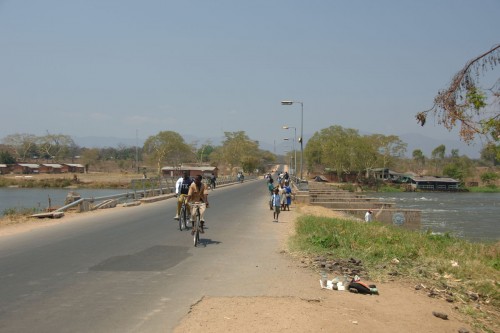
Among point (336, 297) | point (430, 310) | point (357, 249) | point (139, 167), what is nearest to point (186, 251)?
point (357, 249)

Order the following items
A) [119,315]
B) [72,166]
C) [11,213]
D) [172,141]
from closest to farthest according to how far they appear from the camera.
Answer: [119,315]
[11,213]
[172,141]
[72,166]

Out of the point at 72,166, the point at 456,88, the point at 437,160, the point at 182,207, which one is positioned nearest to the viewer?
the point at 456,88

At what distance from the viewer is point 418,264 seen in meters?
10.0

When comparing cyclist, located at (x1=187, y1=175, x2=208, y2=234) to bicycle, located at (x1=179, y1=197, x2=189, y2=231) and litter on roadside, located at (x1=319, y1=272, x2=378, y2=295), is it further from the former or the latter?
litter on roadside, located at (x1=319, y1=272, x2=378, y2=295)

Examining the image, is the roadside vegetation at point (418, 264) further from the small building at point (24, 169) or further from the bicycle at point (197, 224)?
the small building at point (24, 169)

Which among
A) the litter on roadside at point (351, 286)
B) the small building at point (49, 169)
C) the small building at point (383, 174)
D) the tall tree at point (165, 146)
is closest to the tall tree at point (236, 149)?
the tall tree at point (165, 146)

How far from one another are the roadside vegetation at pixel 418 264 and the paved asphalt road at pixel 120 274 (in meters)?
1.17

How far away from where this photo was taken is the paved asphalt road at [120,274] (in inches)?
237

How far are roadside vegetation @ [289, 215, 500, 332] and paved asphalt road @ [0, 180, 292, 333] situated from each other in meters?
1.17

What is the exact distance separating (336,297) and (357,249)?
13.3 feet

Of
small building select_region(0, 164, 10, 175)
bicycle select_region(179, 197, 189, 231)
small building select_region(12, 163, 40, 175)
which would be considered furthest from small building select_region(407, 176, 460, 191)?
bicycle select_region(179, 197, 189, 231)

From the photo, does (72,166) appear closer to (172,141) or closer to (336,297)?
(172,141)

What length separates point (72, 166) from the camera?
372 feet

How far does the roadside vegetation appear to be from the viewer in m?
8.18
